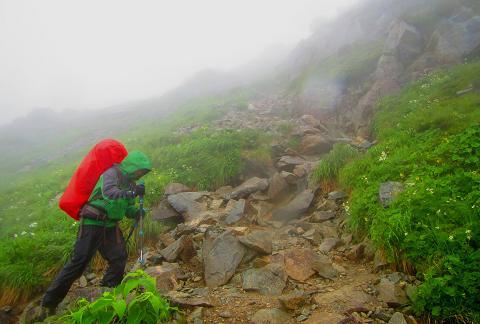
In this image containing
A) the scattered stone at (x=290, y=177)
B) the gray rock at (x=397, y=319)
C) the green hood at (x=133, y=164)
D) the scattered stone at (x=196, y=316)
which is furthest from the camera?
the scattered stone at (x=290, y=177)

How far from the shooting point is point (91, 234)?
22.4 ft

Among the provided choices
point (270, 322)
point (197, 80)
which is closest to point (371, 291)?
point (270, 322)

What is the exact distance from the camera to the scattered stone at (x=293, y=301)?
579cm

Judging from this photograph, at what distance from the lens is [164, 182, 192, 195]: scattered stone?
12114 mm

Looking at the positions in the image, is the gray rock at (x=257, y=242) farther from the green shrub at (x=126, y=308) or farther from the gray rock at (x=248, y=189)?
the gray rock at (x=248, y=189)

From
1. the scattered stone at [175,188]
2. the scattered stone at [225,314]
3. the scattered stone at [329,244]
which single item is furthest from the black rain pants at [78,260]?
the scattered stone at [175,188]

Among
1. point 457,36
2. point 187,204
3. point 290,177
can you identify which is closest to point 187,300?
point 187,204

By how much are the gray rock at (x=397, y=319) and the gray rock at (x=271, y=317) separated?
1386 mm

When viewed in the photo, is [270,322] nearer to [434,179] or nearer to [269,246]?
[269,246]

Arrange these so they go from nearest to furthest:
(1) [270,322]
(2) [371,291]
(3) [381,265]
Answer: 1. (1) [270,322]
2. (2) [371,291]
3. (3) [381,265]

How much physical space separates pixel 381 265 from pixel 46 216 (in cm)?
1097

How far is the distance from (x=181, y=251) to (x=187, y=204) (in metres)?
2.97

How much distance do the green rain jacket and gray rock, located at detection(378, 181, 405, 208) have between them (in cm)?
482

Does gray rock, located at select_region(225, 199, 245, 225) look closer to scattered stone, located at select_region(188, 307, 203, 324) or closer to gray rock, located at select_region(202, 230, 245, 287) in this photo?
gray rock, located at select_region(202, 230, 245, 287)
